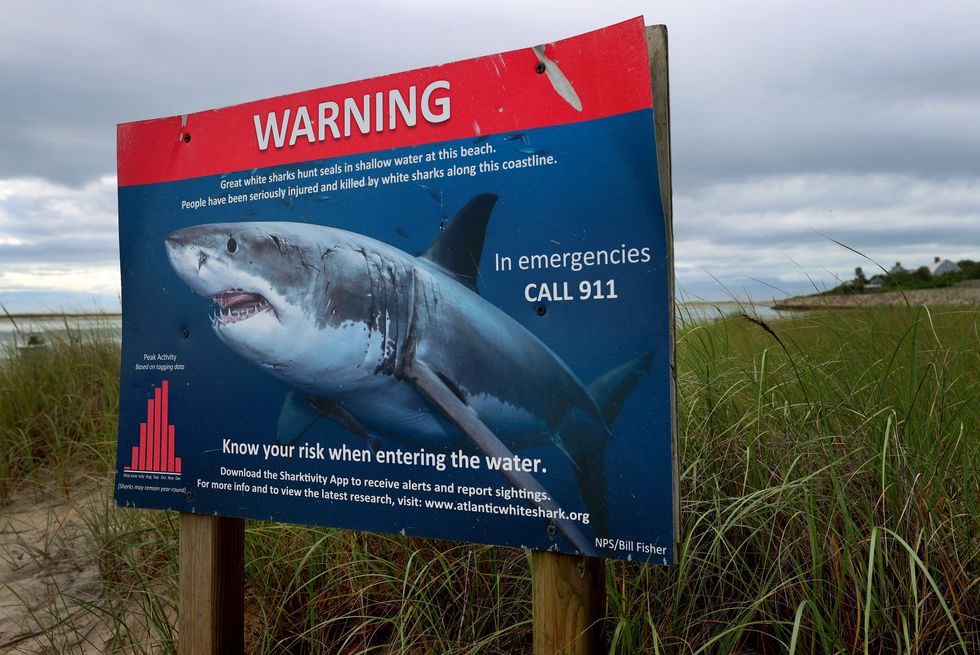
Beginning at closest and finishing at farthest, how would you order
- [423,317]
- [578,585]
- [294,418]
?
[578,585] < [423,317] < [294,418]

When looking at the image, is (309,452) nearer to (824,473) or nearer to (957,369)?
(824,473)

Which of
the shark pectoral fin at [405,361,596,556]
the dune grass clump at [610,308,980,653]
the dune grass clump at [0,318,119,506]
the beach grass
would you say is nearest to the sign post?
the shark pectoral fin at [405,361,596,556]

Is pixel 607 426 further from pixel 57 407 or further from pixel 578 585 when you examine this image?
pixel 57 407

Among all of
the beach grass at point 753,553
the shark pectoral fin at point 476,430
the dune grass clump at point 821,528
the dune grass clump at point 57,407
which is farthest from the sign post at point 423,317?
the dune grass clump at point 57,407

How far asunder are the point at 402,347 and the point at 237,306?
730 mm

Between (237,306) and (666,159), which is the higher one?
(666,159)

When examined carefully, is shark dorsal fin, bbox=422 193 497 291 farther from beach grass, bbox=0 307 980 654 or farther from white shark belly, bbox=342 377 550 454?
beach grass, bbox=0 307 980 654

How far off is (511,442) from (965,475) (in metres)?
1.55

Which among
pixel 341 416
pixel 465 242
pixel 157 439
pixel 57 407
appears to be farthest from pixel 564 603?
pixel 57 407

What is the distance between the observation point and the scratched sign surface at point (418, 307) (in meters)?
2.02

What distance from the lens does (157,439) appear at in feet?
9.64

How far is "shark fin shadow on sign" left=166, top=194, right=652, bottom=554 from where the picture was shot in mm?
2066

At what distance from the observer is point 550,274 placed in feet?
6.93

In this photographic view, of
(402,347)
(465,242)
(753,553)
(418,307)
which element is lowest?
(753,553)
